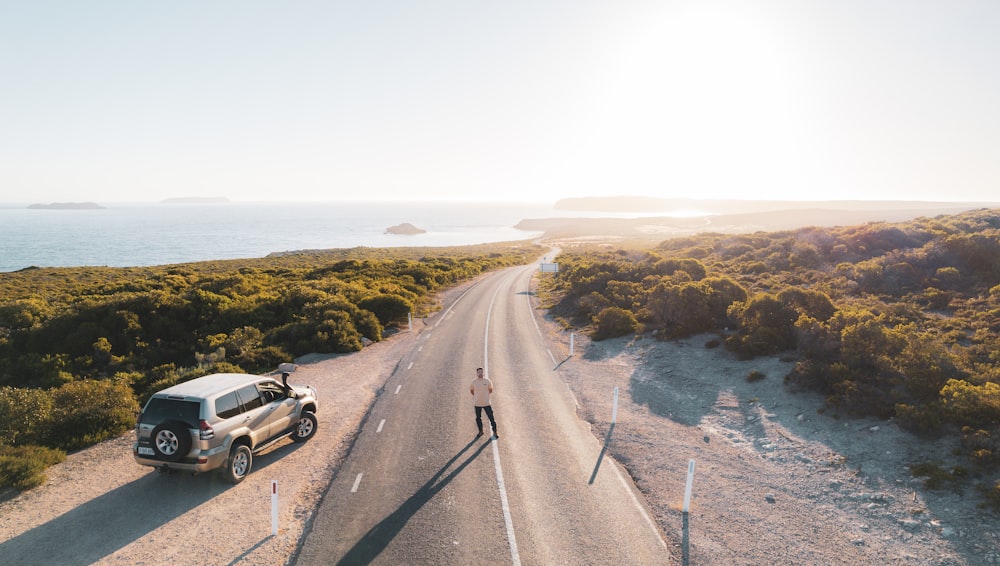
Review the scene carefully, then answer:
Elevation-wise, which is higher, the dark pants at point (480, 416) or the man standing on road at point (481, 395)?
the man standing on road at point (481, 395)

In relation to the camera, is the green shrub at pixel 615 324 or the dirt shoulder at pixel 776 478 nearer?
the dirt shoulder at pixel 776 478

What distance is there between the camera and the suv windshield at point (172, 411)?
990 cm

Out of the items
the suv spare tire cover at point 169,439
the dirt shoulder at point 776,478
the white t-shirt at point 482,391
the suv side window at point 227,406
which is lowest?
the dirt shoulder at point 776,478

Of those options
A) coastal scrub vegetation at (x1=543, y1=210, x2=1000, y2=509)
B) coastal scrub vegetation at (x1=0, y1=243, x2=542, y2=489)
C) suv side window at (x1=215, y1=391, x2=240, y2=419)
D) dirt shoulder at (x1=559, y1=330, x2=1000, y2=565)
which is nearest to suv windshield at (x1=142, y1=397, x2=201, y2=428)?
suv side window at (x1=215, y1=391, x2=240, y2=419)

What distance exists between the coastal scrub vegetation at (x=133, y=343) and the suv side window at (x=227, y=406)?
4.31 metres

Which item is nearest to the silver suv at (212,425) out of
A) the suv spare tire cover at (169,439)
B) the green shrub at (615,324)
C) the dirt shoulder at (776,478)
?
the suv spare tire cover at (169,439)

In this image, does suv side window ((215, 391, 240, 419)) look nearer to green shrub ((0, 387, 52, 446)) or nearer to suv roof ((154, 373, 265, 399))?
suv roof ((154, 373, 265, 399))

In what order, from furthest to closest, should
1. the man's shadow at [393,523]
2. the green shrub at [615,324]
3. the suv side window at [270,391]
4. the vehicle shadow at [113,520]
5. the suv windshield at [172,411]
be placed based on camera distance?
the green shrub at [615,324], the suv side window at [270,391], the suv windshield at [172,411], the man's shadow at [393,523], the vehicle shadow at [113,520]

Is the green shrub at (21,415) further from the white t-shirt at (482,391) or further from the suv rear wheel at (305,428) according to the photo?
the white t-shirt at (482,391)

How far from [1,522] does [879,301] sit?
33.3m

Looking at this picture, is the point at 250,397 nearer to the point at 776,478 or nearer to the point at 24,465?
Result: the point at 24,465

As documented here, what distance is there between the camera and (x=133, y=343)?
74.5 feet

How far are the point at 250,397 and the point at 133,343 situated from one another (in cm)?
1650

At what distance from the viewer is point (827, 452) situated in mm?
11742
